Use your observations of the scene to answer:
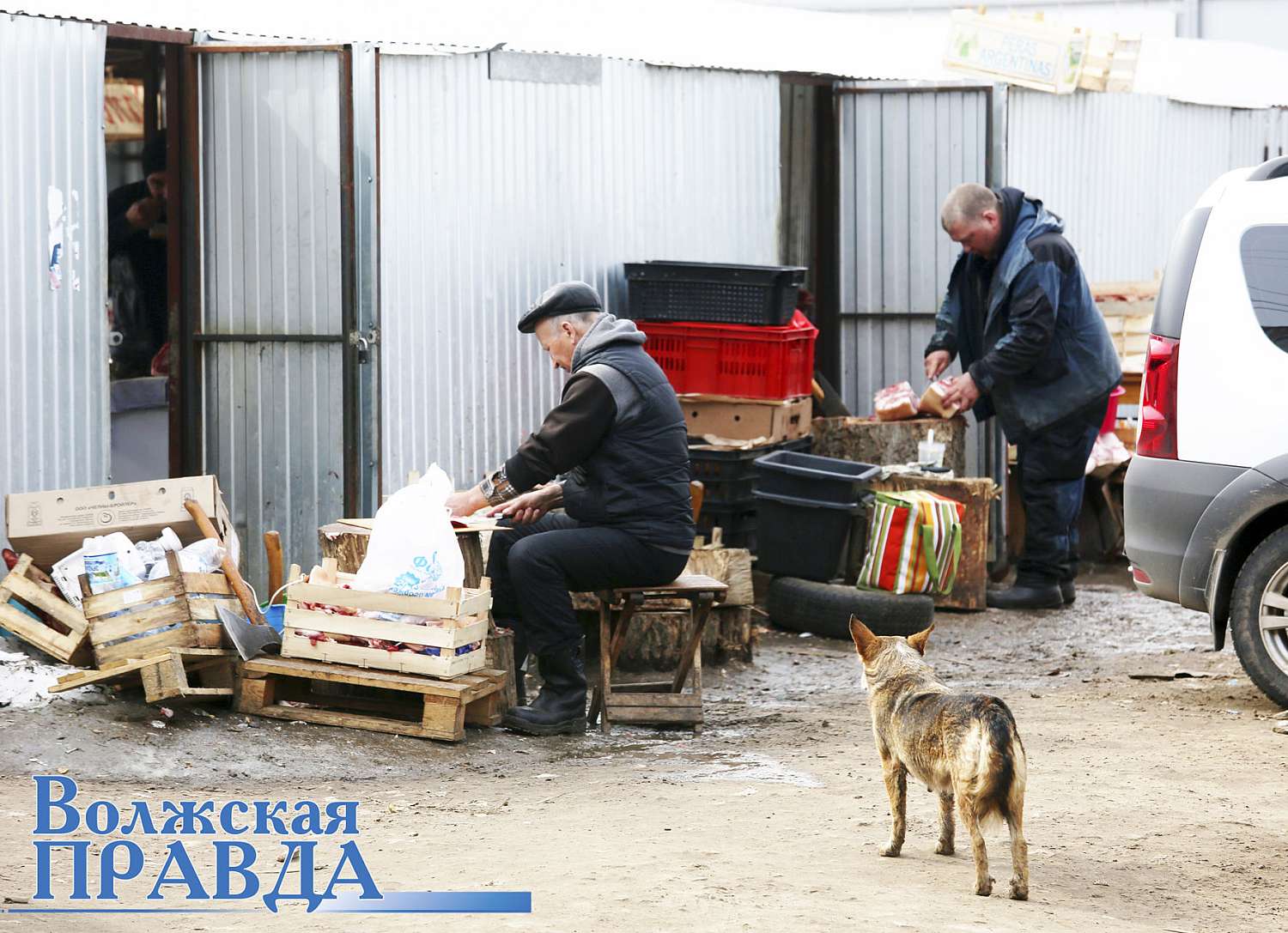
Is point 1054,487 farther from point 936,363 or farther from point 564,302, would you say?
point 564,302

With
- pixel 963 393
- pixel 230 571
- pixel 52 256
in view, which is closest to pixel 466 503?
pixel 230 571

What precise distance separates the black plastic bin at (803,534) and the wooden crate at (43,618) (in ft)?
13.0

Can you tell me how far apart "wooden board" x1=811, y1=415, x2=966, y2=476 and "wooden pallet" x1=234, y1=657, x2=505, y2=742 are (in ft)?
13.6

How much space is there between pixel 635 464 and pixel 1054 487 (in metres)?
3.95

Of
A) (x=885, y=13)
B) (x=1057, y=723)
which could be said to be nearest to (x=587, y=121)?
(x=1057, y=723)

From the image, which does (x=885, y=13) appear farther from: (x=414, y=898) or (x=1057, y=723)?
(x=414, y=898)

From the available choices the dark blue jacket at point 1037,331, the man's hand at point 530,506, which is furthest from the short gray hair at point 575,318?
the dark blue jacket at point 1037,331

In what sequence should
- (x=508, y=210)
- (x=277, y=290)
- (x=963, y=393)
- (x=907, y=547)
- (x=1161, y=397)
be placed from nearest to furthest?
(x=1161, y=397) → (x=277, y=290) → (x=508, y=210) → (x=907, y=547) → (x=963, y=393)

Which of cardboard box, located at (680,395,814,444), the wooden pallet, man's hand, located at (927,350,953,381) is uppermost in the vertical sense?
man's hand, located at (927,350,953,381)

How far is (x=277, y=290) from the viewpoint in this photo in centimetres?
876

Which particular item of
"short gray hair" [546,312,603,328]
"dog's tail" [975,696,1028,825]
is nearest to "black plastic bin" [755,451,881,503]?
"short gray hair" [546,312,603,328]

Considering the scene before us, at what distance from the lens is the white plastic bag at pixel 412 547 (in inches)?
274

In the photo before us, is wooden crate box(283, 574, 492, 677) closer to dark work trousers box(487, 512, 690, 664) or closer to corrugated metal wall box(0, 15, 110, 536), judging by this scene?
dark work trousers box(487, 512, 690, 664)

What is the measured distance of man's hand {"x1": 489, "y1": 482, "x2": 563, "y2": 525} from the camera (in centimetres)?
739
